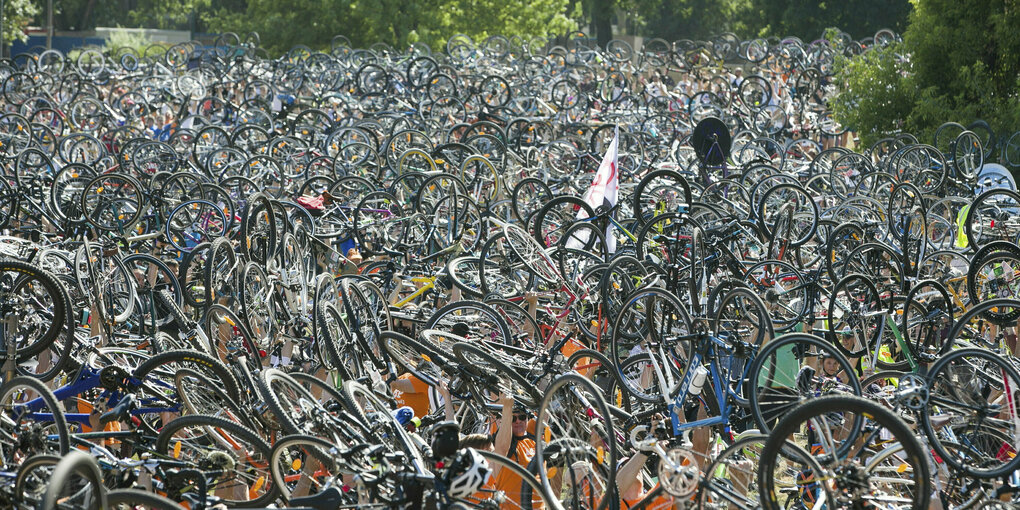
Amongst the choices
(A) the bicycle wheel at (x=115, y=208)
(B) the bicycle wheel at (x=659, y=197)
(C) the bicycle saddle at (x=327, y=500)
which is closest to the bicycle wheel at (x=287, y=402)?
(C) the bicycle saddle at (x=327, y=500)

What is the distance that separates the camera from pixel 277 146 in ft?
45.6

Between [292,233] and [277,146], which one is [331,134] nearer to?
[277,146]

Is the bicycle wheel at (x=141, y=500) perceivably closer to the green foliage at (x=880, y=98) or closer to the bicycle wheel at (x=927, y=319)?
the bicycle wheel at (x=927, y=319)

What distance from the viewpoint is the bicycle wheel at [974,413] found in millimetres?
4465

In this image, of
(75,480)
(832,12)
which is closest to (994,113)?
(75,480)

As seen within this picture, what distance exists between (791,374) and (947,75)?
1068cm

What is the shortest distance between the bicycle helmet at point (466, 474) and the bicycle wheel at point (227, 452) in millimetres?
1138

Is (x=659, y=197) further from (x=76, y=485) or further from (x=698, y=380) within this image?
(x=76, y=485)

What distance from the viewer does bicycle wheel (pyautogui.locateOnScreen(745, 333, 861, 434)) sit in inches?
199

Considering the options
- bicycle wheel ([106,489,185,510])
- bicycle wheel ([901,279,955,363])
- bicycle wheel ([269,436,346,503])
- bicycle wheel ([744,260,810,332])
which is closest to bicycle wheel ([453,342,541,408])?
bicycle wheel ([269,436,346,503])

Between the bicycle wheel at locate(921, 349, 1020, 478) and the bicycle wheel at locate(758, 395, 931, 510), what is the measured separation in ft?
1.62

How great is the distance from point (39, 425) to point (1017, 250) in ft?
22.0

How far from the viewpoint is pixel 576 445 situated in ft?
15.8

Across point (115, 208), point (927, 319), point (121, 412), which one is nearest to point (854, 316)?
point (927, 319)
